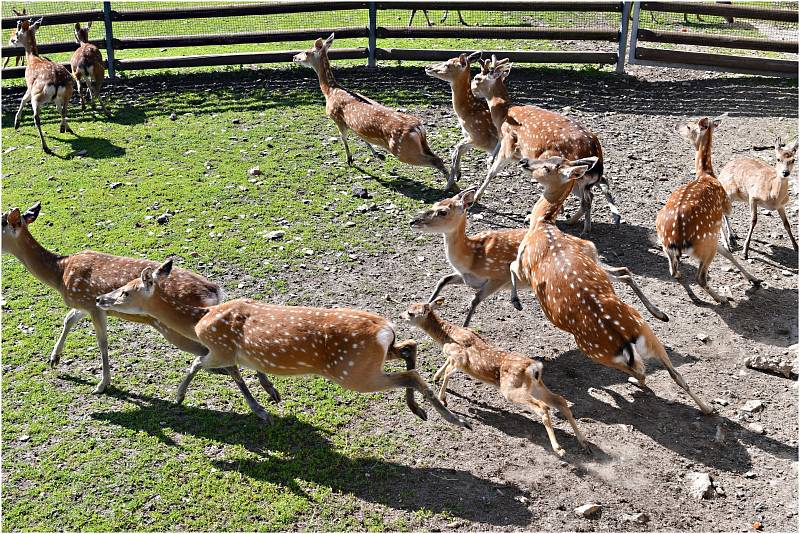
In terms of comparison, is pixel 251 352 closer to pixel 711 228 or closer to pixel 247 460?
pixel 247 460

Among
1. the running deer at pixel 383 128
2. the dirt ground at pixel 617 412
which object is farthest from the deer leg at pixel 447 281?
the running deer at pixel 383 128

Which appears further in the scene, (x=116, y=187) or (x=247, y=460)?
(x=116, y=187)

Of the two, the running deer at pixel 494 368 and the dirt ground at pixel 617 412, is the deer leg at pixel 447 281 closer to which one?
the dirt ground at pixel 617 412

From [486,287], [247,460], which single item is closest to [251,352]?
[247,460]

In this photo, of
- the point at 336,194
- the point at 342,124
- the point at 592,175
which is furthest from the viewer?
the point at 342,124

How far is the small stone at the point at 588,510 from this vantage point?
5250 mm

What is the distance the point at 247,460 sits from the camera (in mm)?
5879

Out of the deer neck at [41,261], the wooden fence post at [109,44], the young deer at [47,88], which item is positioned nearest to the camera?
the deer neck at [41,261]

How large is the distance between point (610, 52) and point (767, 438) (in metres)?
9.45

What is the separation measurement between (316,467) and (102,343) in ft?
6.74

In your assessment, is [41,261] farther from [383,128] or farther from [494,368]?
[383,128]

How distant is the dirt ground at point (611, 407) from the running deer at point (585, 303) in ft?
1.12

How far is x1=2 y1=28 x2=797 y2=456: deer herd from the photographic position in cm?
589

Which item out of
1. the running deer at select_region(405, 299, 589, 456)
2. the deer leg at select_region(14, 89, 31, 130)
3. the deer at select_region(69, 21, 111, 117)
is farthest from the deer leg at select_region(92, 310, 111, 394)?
the deer at select_region(69, 21, 111, 117)
